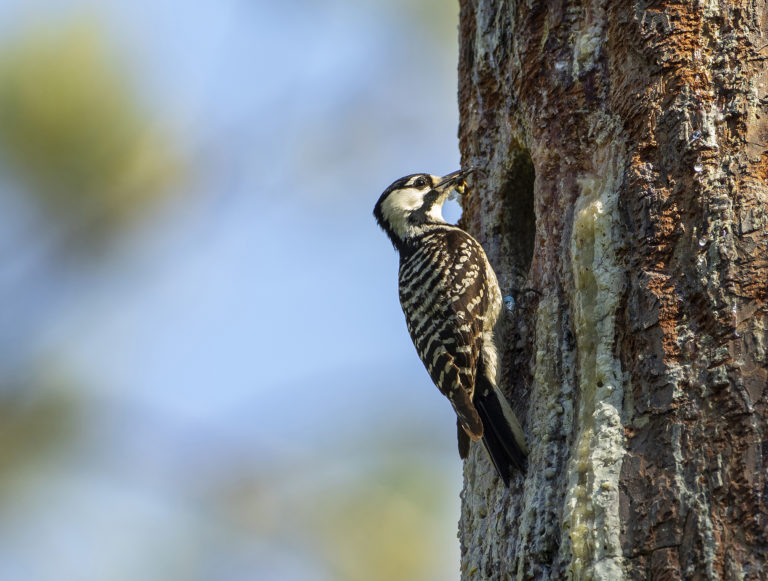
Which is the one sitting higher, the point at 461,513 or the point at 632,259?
the point at 632,259

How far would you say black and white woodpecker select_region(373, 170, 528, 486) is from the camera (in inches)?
159

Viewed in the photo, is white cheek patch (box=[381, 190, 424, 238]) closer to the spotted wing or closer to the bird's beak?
the bird's beak

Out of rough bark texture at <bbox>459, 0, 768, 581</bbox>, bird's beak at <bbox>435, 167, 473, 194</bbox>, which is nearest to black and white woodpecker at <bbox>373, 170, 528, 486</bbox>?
bird's beak at <bbox>435, 167, 473, 194</bbox>

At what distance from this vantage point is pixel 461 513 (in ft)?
14.3

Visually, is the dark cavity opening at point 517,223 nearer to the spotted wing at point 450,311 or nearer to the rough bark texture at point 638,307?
the spotted wing at point 450,311

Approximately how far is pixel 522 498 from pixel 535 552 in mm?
328

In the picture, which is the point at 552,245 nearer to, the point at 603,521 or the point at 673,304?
the point at 673,304

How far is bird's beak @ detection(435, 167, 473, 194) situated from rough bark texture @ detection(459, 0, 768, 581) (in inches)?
25.5

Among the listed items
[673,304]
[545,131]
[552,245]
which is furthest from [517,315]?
[673,304]

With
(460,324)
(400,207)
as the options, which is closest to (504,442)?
(460,324)

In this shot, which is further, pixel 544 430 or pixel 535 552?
pixel 544 430

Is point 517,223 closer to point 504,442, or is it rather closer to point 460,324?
point 460,324

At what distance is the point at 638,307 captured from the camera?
3439 millimetres

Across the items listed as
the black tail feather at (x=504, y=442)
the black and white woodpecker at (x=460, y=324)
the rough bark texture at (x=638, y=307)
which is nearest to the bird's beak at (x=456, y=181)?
the black and white woodpecker at (x=460, y=324)
